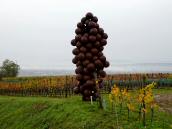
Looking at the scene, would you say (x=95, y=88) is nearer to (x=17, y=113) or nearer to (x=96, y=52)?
(x=96, y=52)

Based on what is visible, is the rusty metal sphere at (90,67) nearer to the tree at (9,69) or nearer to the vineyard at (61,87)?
the vineyard at (61,87)

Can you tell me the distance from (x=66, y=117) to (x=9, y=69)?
86.0 m

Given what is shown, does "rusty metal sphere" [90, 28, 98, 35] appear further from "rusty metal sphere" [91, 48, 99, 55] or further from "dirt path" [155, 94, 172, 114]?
"dirt path" [155, 94, 172, 114]

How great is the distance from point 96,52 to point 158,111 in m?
5.29

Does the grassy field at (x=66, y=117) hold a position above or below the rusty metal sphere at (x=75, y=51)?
below

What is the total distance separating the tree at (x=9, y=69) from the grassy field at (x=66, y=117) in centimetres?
7215

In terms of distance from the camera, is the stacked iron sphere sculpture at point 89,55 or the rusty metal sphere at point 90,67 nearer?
the rusty metal sphere at point 90,67

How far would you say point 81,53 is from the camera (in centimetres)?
2988

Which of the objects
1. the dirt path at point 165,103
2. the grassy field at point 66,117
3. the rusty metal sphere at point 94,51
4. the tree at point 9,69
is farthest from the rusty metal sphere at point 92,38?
the tree at point 9,69

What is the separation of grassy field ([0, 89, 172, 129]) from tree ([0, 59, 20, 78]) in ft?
237

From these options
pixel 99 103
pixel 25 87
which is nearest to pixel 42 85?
pixel 25 87

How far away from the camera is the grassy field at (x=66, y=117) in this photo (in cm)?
2378

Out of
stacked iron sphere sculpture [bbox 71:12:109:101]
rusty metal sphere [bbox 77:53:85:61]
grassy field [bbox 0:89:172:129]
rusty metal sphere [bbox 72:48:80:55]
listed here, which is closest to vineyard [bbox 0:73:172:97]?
grassy field [bbox 0:89:172:129]

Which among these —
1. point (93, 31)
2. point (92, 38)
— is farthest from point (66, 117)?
point (93, 31)
